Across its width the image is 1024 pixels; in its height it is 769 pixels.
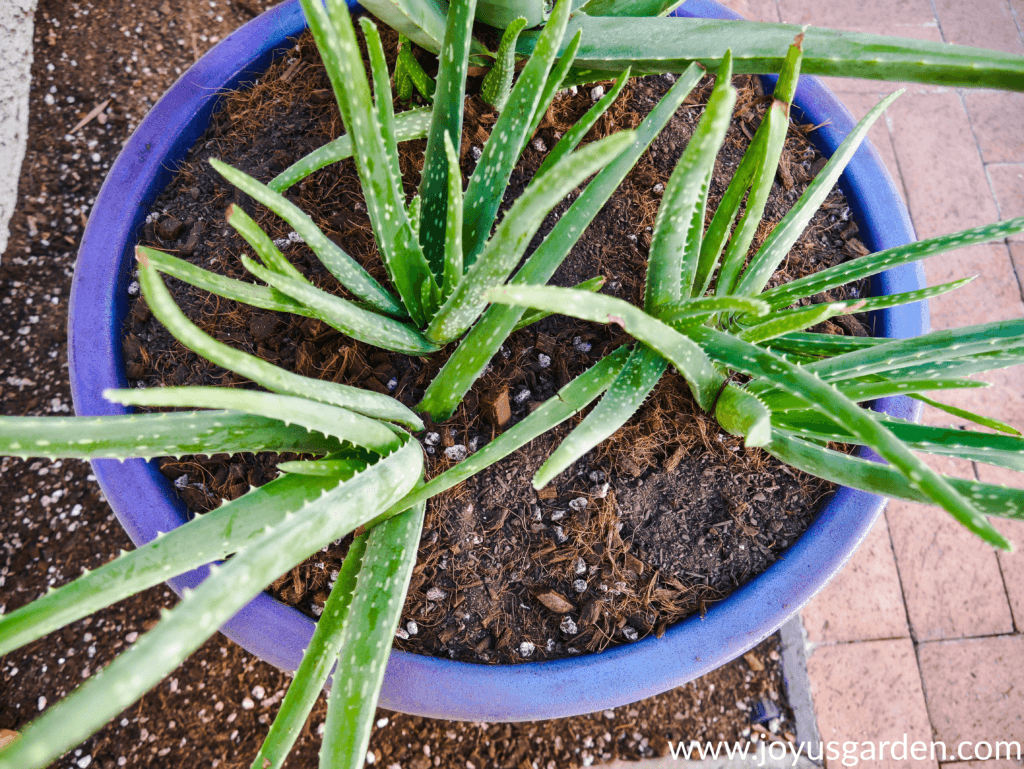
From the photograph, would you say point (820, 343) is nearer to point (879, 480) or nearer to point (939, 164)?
point (879, 480)

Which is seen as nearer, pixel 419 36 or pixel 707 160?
pixel 707 160

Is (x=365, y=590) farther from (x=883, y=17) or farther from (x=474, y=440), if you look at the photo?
(x=883, y=17)

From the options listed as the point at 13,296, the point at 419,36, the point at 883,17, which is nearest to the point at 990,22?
the point at 883,17

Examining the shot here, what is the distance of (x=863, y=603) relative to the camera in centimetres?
115

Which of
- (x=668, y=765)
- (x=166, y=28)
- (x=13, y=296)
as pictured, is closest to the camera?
(x=668, y=765)

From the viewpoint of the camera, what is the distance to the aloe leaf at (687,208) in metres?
0.42

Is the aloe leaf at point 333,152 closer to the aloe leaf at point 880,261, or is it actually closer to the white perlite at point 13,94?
the aloe leaf at point 880,261

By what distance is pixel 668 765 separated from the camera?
1.01m

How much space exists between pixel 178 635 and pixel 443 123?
0.46 metres

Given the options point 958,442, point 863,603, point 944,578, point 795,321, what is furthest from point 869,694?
point 795,321

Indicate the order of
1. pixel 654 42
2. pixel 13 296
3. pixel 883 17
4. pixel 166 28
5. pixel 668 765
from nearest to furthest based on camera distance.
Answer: pixel 654 42 → pixel 668 765 → pixel 13 296 → pixel 166 28 → pixel 883 17

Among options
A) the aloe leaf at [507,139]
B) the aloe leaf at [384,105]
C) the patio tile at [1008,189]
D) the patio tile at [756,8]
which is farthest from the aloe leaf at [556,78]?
the patio tile at [1008,189]

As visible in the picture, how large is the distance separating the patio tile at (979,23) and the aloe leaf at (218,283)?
65.3 inches

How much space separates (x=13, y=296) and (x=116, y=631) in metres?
0.63
